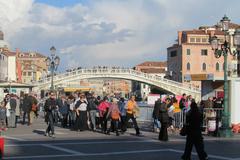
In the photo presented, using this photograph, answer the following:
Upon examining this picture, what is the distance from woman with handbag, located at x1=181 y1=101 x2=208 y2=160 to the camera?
14.1m

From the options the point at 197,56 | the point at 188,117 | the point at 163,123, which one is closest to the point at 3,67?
the point at 197,56

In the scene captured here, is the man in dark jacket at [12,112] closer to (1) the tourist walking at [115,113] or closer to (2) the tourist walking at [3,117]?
(2) the tourist walking at [3,117]

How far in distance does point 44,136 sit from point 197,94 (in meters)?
71.9

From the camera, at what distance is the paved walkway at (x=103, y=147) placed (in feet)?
50.4

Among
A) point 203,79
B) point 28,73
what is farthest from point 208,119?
point 28,73

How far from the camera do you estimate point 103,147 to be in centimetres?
1781

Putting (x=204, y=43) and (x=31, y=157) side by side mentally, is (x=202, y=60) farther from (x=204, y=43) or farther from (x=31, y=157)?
(x=31, y=157)

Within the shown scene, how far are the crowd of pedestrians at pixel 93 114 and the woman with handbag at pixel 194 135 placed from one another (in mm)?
8215

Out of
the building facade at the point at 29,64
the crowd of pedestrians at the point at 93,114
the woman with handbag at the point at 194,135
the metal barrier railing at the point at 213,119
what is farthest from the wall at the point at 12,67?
the woman with handbag at the point at 194,135

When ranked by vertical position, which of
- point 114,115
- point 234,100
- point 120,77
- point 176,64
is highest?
point 176,64

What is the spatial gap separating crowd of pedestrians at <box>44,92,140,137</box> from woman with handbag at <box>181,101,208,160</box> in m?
8.21

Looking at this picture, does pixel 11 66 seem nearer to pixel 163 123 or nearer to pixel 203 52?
pixel 203 52

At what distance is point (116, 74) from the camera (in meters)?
93.9

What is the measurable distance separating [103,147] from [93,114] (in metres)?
7.89
